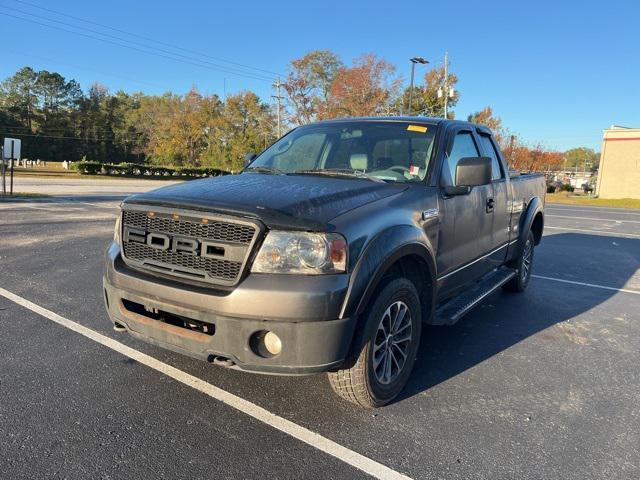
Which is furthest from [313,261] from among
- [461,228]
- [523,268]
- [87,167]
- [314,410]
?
[87,167]

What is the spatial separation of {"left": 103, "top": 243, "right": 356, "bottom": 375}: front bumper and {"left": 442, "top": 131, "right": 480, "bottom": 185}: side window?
171cm

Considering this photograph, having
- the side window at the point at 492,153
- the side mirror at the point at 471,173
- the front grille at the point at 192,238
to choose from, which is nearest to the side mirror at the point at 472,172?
the side mirror at the point at 471,173

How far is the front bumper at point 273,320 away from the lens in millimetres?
2490

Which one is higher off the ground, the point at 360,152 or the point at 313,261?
the point at 360,152

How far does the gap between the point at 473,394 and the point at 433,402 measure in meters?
0.34

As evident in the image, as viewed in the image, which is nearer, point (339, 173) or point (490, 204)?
point (339, 173)

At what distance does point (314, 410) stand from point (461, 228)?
6.19 ft

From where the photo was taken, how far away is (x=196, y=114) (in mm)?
58750

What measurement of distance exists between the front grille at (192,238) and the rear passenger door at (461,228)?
63.7 inches

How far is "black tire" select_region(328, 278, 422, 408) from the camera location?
9.23 ft

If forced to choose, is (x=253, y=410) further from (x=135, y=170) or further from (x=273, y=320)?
(x=135, y=170)

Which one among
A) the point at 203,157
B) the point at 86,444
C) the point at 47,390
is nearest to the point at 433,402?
the point at 86,444

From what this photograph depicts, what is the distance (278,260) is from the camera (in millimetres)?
2574

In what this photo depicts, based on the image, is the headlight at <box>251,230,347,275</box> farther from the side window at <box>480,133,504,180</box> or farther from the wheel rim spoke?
the side window at <box>480,133,504,180</box>
